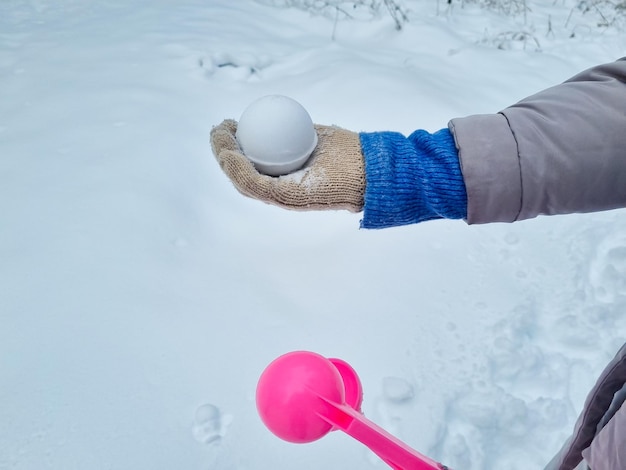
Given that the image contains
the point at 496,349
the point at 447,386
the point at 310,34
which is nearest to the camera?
the point at 447,386

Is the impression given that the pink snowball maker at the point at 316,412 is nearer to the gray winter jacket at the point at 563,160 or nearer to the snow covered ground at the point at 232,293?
the gray winter jacket at the point at 563,160

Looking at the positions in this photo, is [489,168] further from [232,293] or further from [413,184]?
[232,293]

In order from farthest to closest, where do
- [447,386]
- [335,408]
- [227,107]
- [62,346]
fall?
[227,107] → [447,386] → [62,346] → [335,408]

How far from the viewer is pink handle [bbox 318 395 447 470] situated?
0.84 metres

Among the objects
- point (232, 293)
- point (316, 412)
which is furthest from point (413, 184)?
point (232, 293)

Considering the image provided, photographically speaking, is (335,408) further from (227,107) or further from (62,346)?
(227,107)

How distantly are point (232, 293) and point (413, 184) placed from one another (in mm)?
865

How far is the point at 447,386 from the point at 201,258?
88 centimetres

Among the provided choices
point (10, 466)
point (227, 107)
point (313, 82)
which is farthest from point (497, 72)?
point (10, 466)

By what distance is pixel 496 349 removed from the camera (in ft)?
5.57

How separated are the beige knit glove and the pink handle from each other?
0.42 metres

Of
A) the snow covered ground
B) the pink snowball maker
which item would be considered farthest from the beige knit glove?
the snow covered ground

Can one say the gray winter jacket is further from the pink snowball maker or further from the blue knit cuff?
the pink snowball maker

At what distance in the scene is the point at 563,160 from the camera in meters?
0.96
